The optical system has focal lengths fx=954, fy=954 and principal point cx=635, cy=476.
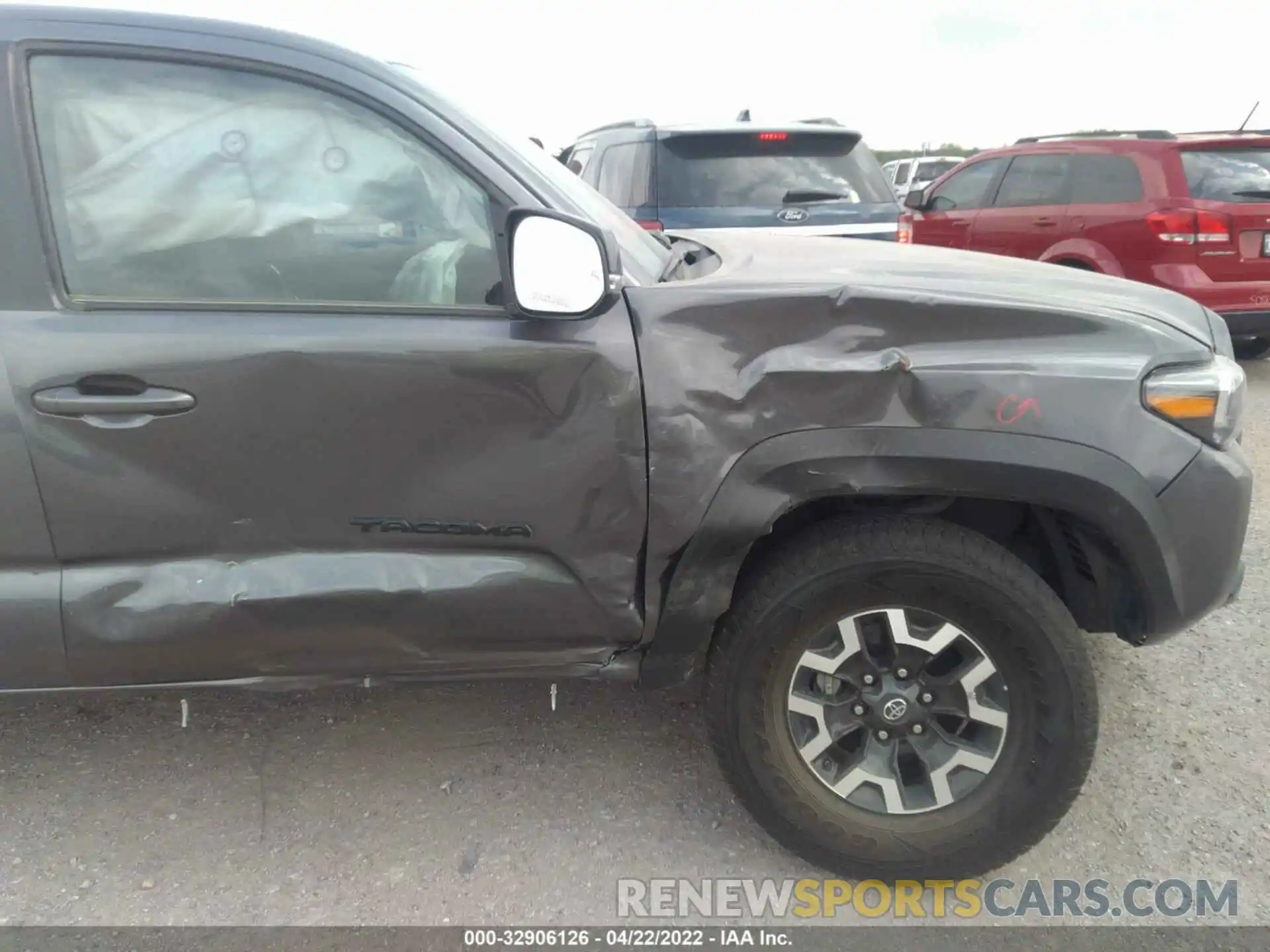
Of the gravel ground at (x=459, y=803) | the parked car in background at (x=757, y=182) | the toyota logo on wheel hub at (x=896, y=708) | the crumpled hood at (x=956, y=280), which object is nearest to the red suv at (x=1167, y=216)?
the parked car in background at (x=757, y=182)

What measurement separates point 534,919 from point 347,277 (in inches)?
60.7

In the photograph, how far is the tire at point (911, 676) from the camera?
2121 mm

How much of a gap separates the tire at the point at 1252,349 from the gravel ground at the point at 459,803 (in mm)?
5154

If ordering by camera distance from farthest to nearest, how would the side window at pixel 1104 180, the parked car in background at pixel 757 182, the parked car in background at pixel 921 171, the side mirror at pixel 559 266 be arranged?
the parked car in background at pixel 921 171, the side window at pixel 1104 180, the parked car in background at pixel 757 182, the side mirror at pixel 559 266

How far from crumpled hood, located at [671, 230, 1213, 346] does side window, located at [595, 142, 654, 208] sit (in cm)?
312

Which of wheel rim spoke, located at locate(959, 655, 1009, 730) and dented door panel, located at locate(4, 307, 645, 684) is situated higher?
dented door panel, located at locate(4, 307, 645, 684)

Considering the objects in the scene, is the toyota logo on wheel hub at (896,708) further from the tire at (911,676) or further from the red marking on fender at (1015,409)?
the red marking on fender at (1015,409)

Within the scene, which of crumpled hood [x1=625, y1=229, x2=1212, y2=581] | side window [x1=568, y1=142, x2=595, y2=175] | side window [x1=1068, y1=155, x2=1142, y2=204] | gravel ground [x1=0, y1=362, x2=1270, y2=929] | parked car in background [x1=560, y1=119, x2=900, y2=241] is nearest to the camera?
crumpled hood [x1=625, y1=229, x2=1212, y2=581]

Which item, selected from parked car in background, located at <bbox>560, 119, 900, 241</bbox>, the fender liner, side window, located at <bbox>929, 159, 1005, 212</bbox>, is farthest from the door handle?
side window, located at <bbox>929, 159, 1005, 212</bbox>

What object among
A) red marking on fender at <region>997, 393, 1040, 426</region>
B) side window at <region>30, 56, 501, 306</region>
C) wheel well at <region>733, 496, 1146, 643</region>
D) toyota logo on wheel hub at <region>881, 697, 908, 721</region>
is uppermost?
side window at <region>30, 56, 501, 306</region>

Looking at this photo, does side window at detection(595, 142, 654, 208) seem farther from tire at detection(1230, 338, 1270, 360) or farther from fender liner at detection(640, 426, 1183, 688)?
tire at detection(1230, 338, 1270, 360)

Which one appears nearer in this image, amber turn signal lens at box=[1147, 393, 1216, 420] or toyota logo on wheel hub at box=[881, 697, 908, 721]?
amber turn signal lens at box=[1147, 393, 1216, 420]

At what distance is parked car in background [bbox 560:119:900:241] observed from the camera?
5.72 metres
